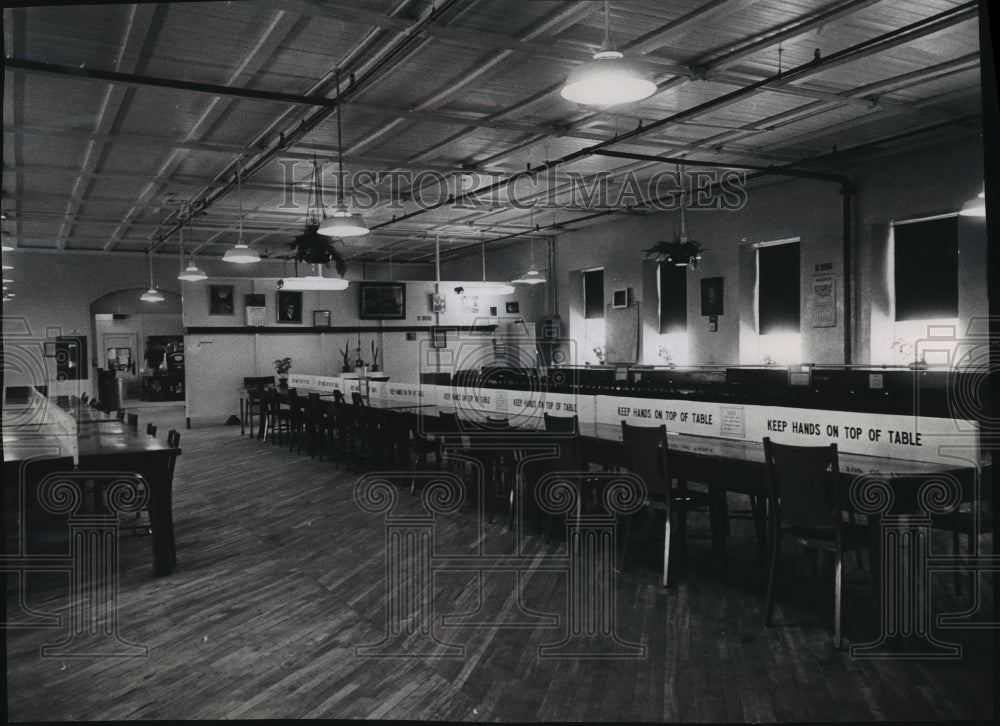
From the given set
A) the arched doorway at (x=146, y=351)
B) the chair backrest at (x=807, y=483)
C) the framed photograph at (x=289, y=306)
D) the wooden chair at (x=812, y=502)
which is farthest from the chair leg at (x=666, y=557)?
the arched doorway at (x=146, y=351)

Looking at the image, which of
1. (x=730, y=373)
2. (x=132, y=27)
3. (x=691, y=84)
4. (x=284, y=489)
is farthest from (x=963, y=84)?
(x=284, y=489)

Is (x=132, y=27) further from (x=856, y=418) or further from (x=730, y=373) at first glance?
(x=730, y=373)

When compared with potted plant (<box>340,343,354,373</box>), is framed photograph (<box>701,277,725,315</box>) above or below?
above

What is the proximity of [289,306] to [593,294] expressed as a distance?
19.4 feet

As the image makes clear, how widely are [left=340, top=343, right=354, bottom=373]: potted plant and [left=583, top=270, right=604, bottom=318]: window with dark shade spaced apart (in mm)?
4900

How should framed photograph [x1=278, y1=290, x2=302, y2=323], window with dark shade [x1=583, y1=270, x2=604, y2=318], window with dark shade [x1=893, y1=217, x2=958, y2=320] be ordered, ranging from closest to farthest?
window with dark shade [x1=893, y1=217, x2=958, y2=320], window with dark shade [x1=583, y1=270, x2=604, y2=318], framed photograph [x1=278, y1=290, x2=302, y2=323]

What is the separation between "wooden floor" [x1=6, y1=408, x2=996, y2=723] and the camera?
2.96m

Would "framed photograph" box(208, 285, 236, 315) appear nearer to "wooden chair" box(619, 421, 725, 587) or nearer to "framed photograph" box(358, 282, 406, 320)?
"framed photograph" box(358, 282, 406, 320)

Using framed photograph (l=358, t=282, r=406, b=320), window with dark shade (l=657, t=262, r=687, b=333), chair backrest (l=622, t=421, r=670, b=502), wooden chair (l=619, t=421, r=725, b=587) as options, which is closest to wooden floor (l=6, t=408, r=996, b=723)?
wooden chair (l=619, t=421, r=725, b=587)

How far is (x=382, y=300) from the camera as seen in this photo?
1540 cm

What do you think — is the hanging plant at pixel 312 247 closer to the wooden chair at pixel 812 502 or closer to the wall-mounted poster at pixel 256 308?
the wooden chair at pixel 812 502

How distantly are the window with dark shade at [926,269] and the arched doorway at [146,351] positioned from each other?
16.0 meters

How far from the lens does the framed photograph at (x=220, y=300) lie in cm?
1376

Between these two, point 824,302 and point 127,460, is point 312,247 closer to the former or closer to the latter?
point 127,460
